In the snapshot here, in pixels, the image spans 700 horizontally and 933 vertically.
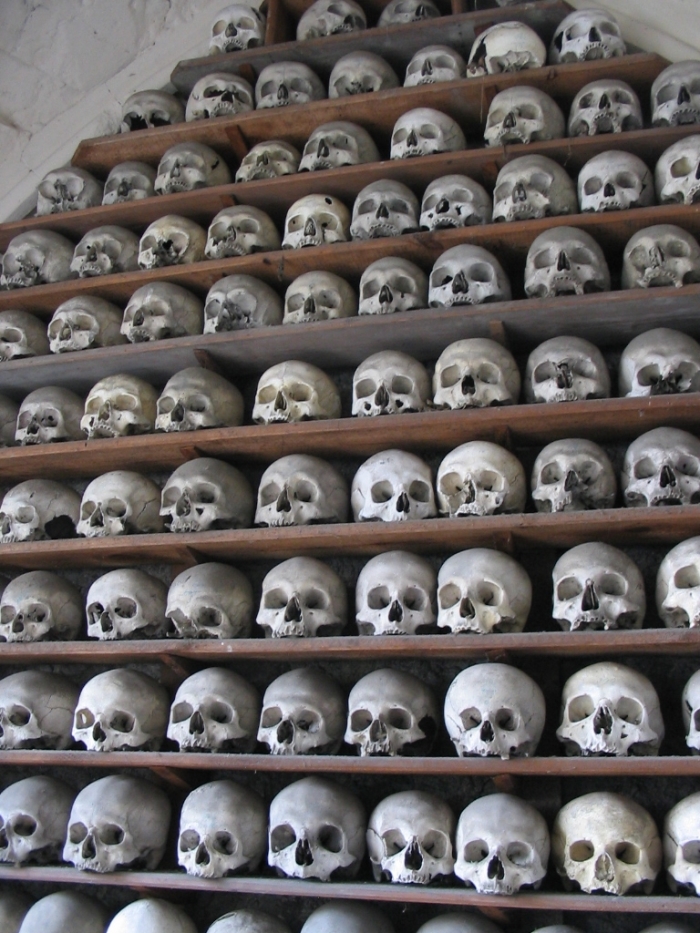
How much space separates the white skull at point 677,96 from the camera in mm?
3199

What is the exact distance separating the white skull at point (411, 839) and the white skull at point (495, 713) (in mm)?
168

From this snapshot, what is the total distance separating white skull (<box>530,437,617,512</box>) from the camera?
2732mm

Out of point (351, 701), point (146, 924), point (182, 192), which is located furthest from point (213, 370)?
point (146, 924)

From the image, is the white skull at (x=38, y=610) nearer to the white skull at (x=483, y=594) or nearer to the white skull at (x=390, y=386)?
the white skull at (x=390, y=386)

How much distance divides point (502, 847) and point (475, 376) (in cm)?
125

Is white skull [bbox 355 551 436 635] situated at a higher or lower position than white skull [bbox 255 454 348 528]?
lower

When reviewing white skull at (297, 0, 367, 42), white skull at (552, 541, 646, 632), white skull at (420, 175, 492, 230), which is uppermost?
white skull at (297, 0, 367, 42)

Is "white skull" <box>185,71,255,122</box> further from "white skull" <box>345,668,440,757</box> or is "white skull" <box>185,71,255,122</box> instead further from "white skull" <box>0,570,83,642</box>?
"white skull" <box>345,668,440,757</box>

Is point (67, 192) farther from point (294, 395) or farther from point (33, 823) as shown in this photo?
point (33, 823)

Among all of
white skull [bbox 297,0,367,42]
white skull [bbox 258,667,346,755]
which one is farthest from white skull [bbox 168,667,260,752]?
white skull [bbox 297,0,367,42]

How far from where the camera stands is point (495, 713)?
8.25 feet

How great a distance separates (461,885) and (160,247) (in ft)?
7.30

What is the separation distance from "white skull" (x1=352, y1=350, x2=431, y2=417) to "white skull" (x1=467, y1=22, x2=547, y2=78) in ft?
3.62

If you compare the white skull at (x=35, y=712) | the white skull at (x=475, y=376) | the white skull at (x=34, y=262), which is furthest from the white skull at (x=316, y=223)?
the white skull at (x=35, y=712)
